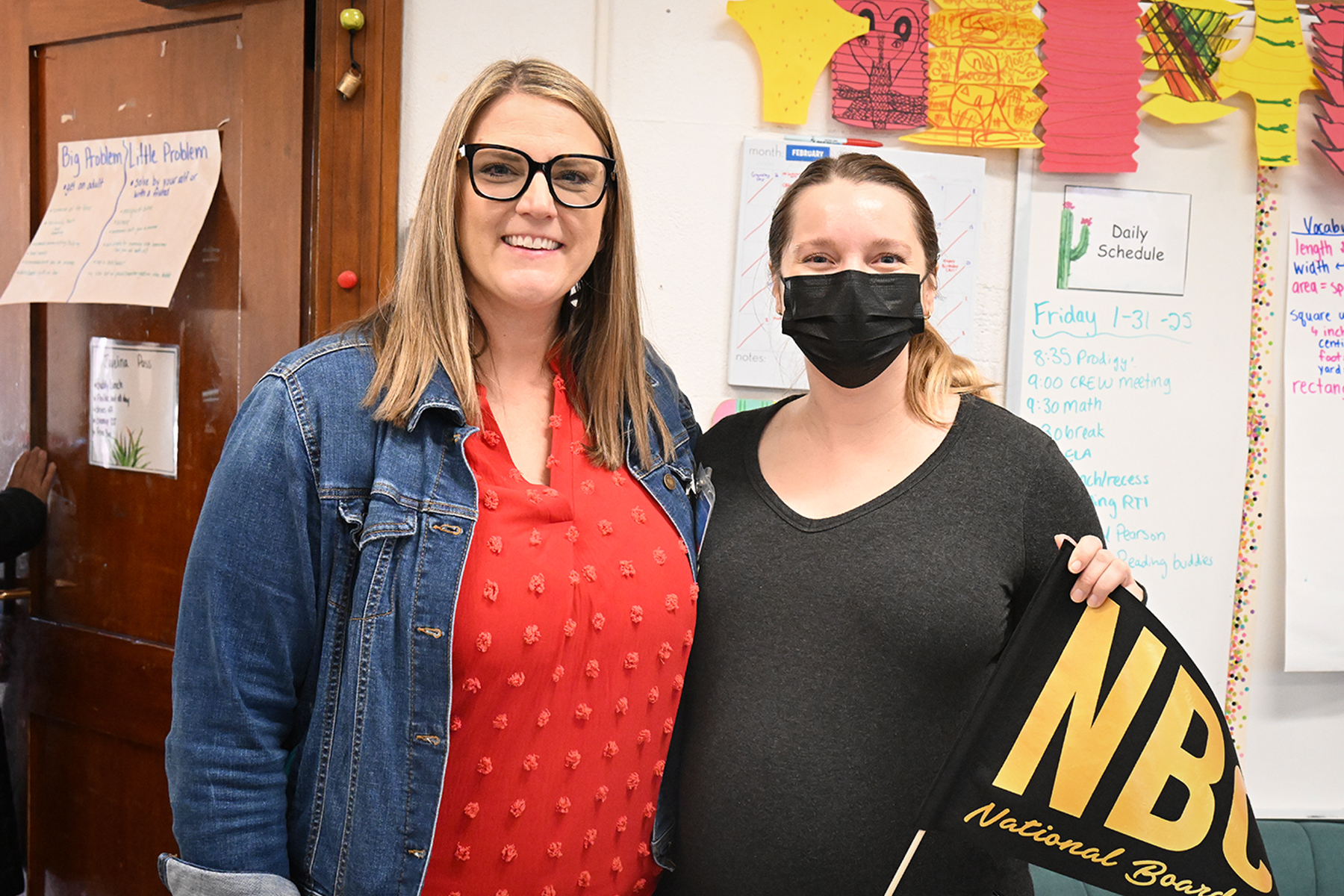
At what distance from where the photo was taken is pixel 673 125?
188 centimetres

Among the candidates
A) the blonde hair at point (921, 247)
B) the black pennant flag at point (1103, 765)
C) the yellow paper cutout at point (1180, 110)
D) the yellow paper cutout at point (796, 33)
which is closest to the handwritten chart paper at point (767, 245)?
the yellow paper cutout at point (796, 33)

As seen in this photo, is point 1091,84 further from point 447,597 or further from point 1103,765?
point 447,597

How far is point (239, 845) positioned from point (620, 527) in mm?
551

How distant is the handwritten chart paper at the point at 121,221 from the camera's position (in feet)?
6.02

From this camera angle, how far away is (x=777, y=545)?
123 cm

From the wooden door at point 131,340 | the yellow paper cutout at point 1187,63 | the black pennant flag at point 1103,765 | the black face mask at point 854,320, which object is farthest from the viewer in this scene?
the yellow paper cutout at point 1187,63

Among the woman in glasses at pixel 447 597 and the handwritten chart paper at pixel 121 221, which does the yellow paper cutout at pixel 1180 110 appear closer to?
the woman in glasses at pixel 447 597

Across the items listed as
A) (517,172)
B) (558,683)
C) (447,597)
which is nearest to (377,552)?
(447,597)

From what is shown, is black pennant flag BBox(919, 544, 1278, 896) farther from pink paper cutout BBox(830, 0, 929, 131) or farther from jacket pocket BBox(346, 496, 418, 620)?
pink paper cutout BBox(830, 0, 929, 131)

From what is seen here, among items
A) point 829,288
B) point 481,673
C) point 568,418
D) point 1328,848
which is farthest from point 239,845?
point 1328,848

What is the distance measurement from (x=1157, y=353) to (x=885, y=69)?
84cm

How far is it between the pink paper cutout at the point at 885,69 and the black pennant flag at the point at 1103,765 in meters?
1.12

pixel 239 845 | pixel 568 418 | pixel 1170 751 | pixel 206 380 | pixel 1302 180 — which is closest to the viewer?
pixel 239 845

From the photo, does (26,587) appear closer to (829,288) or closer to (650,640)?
(650,640)
